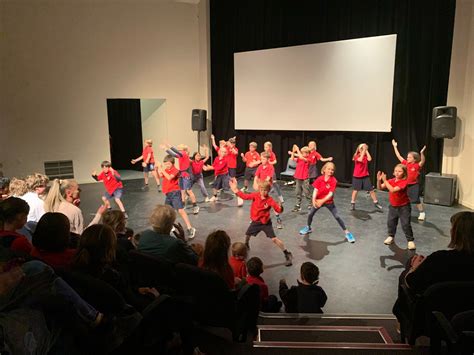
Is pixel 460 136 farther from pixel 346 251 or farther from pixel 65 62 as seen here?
pixel 65 62

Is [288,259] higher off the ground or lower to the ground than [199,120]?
lower

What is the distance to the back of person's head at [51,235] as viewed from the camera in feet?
8.21

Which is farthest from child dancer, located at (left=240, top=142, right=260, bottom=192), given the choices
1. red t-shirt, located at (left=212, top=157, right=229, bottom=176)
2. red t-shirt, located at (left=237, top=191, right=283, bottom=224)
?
red t-shirt, located at (left=237, top=191, right=283, bottom=224)

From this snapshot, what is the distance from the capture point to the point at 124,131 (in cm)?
1314

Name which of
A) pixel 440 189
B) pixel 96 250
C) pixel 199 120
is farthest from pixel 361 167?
pixel 96 250

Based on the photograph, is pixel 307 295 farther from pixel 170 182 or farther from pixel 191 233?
pixel 170 182

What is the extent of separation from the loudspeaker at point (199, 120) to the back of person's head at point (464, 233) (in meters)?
9.24

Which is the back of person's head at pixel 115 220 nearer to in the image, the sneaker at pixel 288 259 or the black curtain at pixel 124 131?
the sneaker at pixel 288 259

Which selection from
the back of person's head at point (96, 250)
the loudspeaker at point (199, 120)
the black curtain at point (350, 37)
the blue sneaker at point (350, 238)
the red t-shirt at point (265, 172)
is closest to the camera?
the back of person's head at point (96, 250)

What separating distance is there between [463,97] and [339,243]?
4.40m

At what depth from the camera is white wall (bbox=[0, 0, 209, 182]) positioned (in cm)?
1009

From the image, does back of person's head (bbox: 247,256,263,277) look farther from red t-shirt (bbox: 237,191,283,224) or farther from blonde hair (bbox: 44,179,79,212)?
blonde hair (bbox: 44,179,79,212)

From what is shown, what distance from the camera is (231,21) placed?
1141cm

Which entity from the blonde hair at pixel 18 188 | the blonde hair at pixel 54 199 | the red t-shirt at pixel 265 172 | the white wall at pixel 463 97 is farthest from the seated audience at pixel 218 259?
the white wall at pixel 463 97
